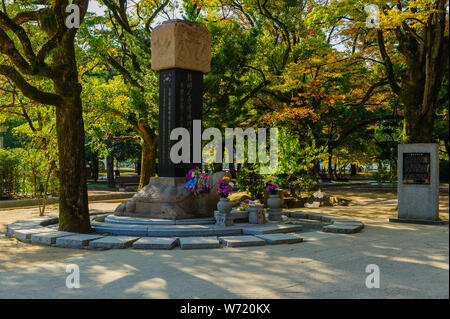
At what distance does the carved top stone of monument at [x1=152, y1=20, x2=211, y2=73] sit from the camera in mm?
10578

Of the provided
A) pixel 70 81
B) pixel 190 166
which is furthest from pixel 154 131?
pixel 70 81

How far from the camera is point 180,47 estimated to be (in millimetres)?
10617

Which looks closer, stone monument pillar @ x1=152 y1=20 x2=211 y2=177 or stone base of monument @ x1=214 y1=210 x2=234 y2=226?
stone base of monument @ x1=214 y1=210 x2=234 y2=226

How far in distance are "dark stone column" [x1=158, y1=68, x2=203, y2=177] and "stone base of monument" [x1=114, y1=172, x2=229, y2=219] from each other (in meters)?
0.39

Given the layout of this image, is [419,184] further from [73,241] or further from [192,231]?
[73,241]

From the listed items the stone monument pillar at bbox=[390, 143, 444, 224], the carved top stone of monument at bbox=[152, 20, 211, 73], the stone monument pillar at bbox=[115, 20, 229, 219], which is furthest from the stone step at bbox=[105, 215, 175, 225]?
the stone monument pillar at bbox=[390, 143, 444, 224]

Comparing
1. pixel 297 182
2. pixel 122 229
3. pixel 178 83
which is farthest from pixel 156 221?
pixel 297 182

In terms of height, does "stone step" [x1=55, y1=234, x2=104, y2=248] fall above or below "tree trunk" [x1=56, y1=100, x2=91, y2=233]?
below

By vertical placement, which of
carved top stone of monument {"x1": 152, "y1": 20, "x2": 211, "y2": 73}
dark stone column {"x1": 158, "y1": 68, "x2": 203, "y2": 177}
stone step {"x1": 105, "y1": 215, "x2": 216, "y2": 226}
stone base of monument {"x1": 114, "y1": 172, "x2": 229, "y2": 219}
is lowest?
stone step {"x1": 105, "y1": 215, "x2": 216, "y2": 226}

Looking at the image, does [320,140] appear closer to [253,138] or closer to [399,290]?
[253,138]

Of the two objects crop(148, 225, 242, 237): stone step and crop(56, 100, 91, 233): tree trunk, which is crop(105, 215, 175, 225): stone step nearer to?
crop(148, 225, 242, 237): stone step

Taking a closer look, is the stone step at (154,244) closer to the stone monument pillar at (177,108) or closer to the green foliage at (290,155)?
the stone monument pillar at (177,108)

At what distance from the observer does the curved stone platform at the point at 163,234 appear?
7520 mm

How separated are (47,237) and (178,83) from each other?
528 centimetres
